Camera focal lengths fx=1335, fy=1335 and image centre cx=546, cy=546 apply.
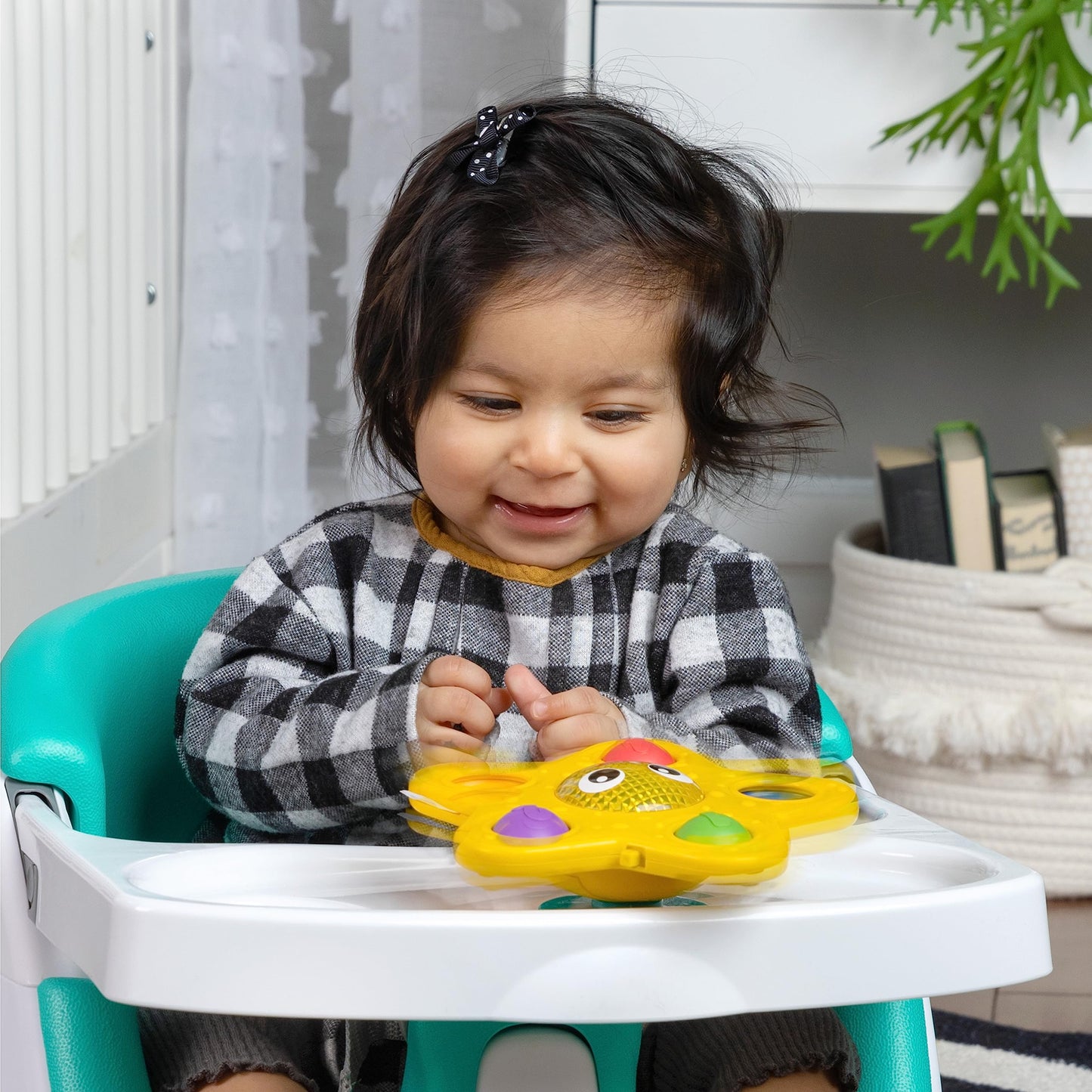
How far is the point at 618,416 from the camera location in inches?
25.0

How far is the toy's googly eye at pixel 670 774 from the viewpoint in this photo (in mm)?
444

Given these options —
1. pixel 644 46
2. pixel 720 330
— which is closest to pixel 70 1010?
pixel 720 330

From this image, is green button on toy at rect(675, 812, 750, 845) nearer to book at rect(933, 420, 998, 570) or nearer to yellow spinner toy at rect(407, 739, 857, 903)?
yellow spinner toy at rect(407, 739, 857, 903)

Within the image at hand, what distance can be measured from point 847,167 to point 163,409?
69 centimetres

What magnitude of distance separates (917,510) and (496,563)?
2.13 ft

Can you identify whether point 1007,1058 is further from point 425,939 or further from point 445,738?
point 425,939

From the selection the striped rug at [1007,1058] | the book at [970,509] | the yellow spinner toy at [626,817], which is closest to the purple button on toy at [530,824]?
the yellow spinner toy at [626,817]

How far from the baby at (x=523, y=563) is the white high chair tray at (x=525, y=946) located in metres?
0.15

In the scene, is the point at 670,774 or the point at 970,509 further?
the point at 970,509

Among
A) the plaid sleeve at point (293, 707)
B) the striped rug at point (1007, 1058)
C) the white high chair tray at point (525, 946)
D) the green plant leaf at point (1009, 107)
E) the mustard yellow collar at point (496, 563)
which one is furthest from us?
the green plant leaf at point (1009, 107)

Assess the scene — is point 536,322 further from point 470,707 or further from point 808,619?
point 808,619

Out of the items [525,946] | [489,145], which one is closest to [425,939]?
[525,946]

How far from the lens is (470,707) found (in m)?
0.56

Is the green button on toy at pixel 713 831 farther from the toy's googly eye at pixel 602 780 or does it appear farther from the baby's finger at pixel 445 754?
the baby's finger at pixel 445 754
